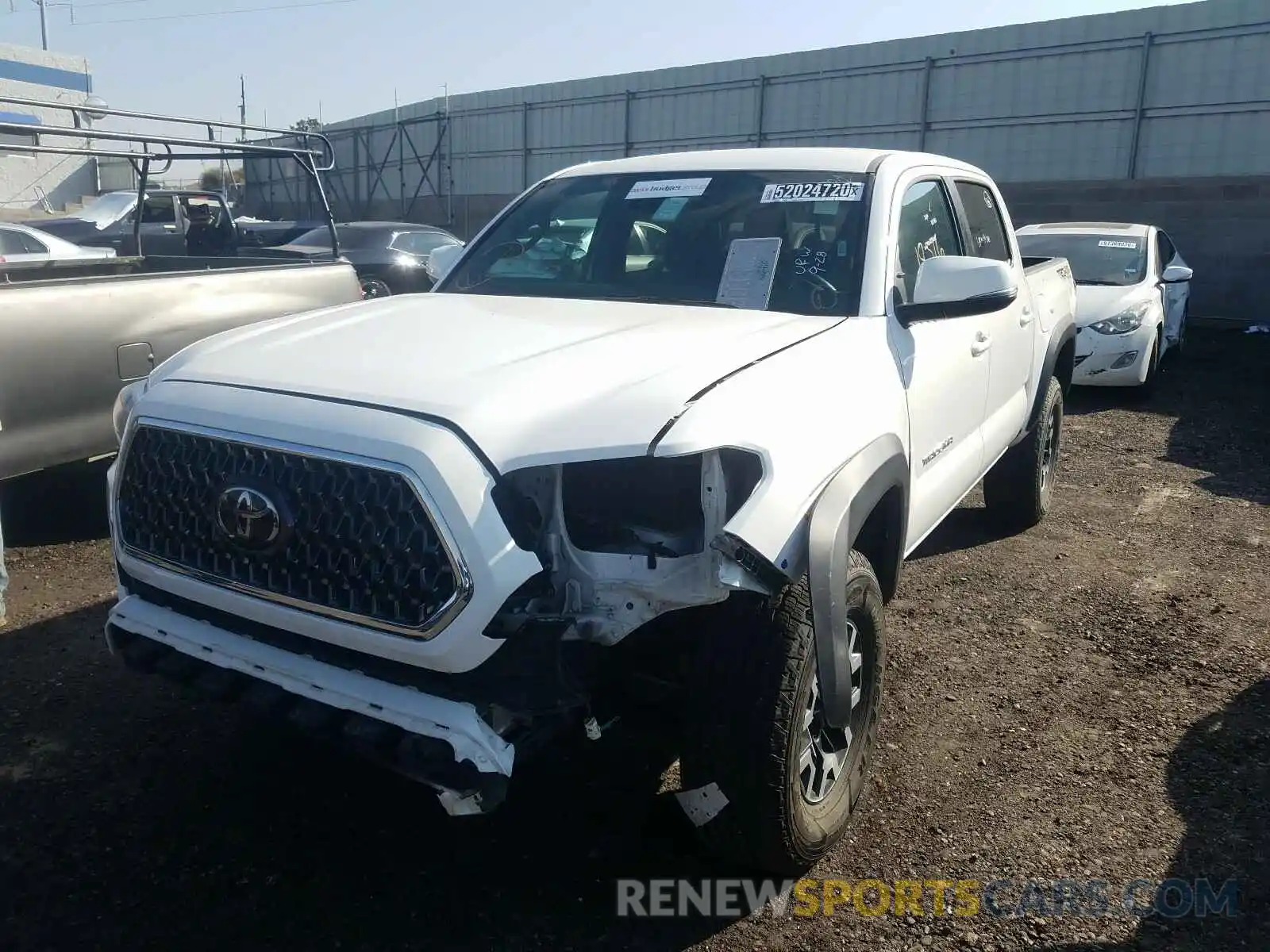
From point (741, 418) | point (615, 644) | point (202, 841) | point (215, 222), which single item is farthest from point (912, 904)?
point (215, 222)

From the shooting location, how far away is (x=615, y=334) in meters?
2.96

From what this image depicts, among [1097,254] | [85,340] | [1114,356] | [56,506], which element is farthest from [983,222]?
[1097,254]

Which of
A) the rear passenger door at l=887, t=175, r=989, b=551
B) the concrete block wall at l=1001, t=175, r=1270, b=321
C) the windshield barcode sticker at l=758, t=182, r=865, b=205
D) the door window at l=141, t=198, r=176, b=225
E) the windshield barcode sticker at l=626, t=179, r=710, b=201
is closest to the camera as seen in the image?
the rear passenger door at l=887, t=175, r=989, b=551

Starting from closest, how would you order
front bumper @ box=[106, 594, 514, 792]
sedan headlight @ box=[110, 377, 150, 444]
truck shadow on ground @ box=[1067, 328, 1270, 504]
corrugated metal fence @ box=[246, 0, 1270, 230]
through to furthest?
1. front bumper @ box=[106, 594, 514, 792]
2. sedan headlight @ box=[110, 377, 150, 444]
3. truck shadow on ground @ box=[1067, 328, 1270, 504]
4. corrugated metal fence @ box=[246, 0, 1270, 230]

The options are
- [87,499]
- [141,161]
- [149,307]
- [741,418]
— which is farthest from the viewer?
[141,161]

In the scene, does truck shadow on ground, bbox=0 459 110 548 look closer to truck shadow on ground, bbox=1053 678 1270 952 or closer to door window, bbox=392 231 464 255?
truck shadow on ground, bbox=1053 678 1270 952

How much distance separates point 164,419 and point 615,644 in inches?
50.0

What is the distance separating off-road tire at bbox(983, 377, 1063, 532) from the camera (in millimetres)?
5414

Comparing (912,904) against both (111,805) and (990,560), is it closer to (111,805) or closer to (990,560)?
(111,805)

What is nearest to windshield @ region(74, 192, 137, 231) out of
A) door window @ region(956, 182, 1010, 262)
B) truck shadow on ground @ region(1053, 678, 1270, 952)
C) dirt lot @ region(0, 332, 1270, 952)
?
dirt lot @ region(0, 332, 1270, 952)

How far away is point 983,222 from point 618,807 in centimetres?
324

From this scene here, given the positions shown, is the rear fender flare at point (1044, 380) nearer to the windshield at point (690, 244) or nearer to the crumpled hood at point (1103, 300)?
the windshield at point (690, 244)

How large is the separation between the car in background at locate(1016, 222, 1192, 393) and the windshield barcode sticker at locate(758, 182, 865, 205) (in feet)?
18.0

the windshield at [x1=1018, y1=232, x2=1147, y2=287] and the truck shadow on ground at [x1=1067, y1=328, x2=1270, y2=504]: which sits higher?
the windshield at [x1=1018, y1=232, x2=1147, y2=287]
